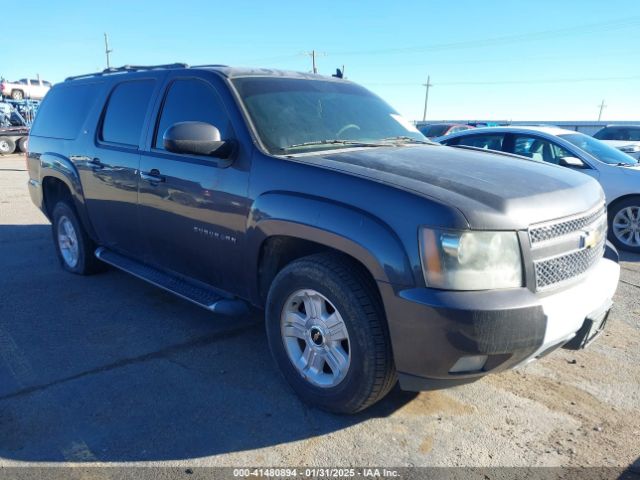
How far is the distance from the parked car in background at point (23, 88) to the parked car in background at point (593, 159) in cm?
3680

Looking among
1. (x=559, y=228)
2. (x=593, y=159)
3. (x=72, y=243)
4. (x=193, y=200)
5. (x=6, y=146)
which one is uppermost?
(x=559, y=228)

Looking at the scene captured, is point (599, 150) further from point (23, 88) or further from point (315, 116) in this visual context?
point (23, 88)

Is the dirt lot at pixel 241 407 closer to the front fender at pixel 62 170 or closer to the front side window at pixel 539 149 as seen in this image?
the front fender at pixel 62 170

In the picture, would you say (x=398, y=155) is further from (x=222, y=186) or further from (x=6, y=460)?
(x=6, y=460)

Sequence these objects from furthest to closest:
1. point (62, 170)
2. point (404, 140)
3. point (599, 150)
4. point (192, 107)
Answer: point (599, 150)
point (62, 170)
point (404, 140)
point (192, 107)

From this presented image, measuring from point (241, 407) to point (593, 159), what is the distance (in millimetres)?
6351

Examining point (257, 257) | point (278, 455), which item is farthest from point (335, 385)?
point (257, 257)

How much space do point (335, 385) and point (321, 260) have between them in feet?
2.31

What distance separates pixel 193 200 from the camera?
11.9 ft

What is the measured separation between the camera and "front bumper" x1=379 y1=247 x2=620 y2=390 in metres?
2.40

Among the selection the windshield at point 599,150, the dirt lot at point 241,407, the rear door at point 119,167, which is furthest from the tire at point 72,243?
the windshield at point 599,150

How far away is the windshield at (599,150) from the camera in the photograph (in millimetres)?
7449

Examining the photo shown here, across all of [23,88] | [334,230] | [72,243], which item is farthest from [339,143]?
[23,88]

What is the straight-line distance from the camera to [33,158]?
19.2 ft
